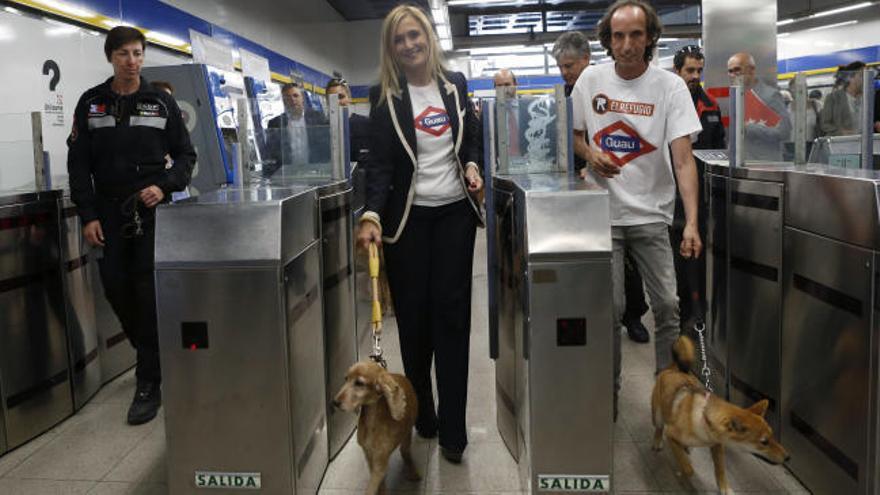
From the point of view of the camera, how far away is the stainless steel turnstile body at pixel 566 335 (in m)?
1.94

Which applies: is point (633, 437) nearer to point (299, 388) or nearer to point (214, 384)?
point (299, 388)

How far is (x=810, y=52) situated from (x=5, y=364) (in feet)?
43.2

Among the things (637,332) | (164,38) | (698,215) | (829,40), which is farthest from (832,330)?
(829,40)

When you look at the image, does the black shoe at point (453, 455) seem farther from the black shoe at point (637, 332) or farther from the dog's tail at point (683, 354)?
the black shoe at point (637, 332)

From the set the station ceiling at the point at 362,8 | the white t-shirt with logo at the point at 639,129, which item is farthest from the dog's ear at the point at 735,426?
the station ceiling at the point at 362,8

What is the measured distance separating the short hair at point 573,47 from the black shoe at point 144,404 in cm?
276

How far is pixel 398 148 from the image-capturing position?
98.8 inches

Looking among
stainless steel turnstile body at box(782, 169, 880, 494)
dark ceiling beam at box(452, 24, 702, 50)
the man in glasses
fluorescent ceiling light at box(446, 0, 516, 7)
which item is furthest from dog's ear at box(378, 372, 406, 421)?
dark ceiling beam at box(452, 24, 702, 50)

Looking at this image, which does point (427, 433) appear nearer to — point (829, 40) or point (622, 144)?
point (622, 144)

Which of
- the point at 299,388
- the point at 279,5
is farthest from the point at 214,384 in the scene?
the point at 279,5

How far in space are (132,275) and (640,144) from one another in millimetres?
2286

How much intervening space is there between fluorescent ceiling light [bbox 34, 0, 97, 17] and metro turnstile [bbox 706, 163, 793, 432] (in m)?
4.00

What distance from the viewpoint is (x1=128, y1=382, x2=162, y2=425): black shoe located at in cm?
317

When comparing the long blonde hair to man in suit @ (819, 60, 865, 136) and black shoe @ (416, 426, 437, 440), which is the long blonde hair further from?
man in suit @ (819, 60, 865, 136)
